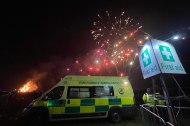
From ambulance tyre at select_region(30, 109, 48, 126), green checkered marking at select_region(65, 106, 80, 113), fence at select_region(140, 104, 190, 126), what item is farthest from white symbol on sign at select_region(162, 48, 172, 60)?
ambulance tyre at select_region(30, 109, 48, 126)

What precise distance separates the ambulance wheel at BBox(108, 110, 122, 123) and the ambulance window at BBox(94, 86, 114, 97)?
1.00m

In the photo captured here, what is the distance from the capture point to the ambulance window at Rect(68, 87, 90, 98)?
7.93 meters

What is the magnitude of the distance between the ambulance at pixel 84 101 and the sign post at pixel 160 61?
479 cm

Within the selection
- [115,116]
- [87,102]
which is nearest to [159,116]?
[115,116]

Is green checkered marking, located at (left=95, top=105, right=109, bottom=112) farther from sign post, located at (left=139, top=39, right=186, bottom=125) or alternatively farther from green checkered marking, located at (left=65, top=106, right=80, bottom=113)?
sign post, located at (left=139, top=39, right=186, bottom=125)

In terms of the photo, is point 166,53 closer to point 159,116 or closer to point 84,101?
point 159,116

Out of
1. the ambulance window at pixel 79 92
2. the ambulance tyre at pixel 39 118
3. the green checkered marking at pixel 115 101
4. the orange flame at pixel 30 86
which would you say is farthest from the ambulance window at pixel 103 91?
the orange flame at pixel 30 86

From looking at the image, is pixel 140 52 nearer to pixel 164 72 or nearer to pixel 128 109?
pixel 164 72

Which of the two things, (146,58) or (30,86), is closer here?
(146,58)

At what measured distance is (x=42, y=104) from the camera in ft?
24.0

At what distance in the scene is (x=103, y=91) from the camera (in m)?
8.49

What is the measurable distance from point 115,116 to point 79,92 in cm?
241

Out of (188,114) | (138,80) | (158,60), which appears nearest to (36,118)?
(158,60)

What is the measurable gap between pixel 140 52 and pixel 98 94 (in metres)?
4.76
